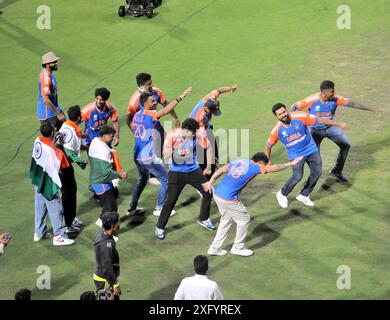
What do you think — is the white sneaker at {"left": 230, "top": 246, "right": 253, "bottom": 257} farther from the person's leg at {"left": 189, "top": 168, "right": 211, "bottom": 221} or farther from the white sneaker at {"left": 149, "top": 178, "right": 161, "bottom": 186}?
the white sneaker at {"left": 149, "top": 178, "right": 161, "bottom": 186}

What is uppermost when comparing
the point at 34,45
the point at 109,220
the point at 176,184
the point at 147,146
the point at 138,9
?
the point at 109,220

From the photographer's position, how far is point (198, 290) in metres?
10.3

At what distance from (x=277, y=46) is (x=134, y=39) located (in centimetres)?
373

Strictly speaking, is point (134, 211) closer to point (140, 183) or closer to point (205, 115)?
point (140, 183)

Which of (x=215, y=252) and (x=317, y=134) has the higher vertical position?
(x=317, y=134)

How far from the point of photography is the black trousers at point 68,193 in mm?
13804

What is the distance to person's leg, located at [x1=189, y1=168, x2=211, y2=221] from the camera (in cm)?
1365

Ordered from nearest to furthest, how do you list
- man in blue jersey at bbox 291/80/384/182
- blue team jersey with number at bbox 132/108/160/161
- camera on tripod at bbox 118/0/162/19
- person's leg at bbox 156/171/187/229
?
person's leg at bbox 156/171/187/229, blue team jersey with number at bbox 132/108/160/161, man in blue jersey at bbox 291/80/384/182, camera on tripod at bbox 118/0/162/19

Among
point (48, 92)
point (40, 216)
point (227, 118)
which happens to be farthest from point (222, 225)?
point (227, 118)

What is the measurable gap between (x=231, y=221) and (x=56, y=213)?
2.74 metres

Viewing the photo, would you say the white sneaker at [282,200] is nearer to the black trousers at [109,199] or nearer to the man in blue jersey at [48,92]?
the black trousers at [109,199]

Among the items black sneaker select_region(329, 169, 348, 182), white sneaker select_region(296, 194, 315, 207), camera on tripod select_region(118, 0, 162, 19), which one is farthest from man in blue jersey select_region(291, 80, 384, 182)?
camera on tripod select_region(118, 0, 162, 19)

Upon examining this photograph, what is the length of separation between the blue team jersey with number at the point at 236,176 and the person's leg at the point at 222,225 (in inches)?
4.6

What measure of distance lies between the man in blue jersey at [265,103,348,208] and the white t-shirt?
4542mm
